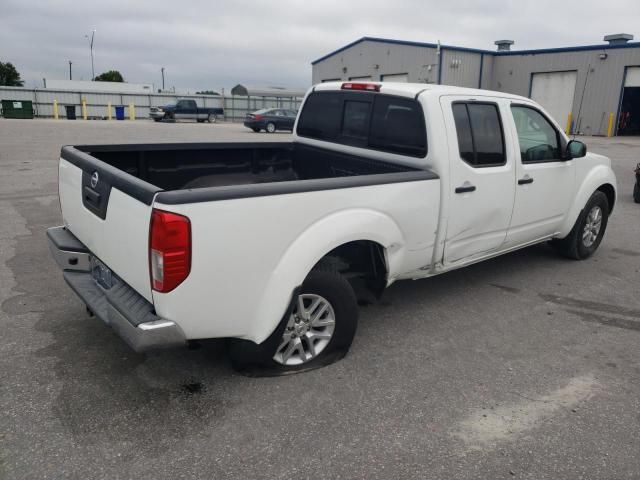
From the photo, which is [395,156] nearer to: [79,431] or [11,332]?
[79,431]

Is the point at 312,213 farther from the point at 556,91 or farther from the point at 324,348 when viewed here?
the point at 556,91

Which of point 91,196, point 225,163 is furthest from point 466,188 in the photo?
point 91,196

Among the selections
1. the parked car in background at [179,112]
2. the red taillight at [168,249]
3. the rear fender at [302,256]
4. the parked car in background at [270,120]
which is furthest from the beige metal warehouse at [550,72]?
the red taillight at [168,249]

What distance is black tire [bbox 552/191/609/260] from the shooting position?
5.81 meters

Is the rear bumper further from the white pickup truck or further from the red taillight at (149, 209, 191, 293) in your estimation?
the red taillight at (149, 209, 191, 293)

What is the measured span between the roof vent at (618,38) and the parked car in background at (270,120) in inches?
710

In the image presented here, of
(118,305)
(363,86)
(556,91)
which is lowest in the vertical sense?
(118,305)

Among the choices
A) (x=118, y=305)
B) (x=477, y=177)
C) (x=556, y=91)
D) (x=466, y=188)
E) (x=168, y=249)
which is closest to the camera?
(x=168, y=249)

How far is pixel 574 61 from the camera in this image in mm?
29656

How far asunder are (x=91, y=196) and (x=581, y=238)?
16.6 ft

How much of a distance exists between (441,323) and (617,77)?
97.3 ft

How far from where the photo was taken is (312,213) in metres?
3.12

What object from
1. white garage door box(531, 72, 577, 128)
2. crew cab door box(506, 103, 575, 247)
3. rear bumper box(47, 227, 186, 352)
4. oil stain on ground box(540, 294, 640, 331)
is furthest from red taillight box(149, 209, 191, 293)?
white garage door box(531, 72, 577, 128)

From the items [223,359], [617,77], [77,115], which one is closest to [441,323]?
[223,359]
